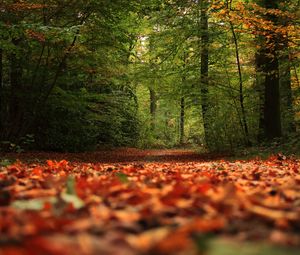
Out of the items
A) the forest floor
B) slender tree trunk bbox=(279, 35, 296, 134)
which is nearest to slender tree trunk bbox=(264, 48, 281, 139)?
slender tree trunk bbox=(279, 35, 296, 134)

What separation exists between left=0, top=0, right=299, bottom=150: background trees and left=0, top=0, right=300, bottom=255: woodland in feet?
0.19

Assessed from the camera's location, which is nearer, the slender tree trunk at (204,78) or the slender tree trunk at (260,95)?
the slender tree trunk at (260,95)

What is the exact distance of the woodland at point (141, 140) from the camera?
1.49 m

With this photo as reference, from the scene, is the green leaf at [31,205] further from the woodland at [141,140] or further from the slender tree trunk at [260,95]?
the slender tree trunk at [260,95]

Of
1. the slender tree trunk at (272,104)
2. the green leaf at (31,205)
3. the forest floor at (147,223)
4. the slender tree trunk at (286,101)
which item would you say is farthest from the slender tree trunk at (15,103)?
the green leaf at (31,205)

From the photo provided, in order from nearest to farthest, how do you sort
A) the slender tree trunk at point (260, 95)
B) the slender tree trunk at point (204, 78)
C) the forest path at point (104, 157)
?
1. the forest path at point (104, 157)
2. the slender tree trunk at point (260, 95)
3. the slender tree trunk at point (204, 78)

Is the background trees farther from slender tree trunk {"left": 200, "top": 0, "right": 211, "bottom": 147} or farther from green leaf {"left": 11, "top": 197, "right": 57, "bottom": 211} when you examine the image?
green leaf {"left": 11, "top": 197, "right": 57, "bottom": 211}

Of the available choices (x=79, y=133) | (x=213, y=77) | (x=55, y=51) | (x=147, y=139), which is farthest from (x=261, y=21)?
(x=147, y=139)

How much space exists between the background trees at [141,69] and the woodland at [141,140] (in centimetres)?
6

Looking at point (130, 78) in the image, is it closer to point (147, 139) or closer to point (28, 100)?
point (28, 100)

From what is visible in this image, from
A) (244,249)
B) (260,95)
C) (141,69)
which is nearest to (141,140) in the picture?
(141,69)

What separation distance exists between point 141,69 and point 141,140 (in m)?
8.75

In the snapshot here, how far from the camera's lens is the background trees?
10.8 m

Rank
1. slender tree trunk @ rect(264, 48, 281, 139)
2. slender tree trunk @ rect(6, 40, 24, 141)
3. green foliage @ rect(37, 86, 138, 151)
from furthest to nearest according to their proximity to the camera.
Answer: green foliage @ rect(37, 86, 138, 151)
slender tree trunk @ rect(264, 48, 281, 139)
slender tree trunk @ rect(6, 40, 24, 141)
